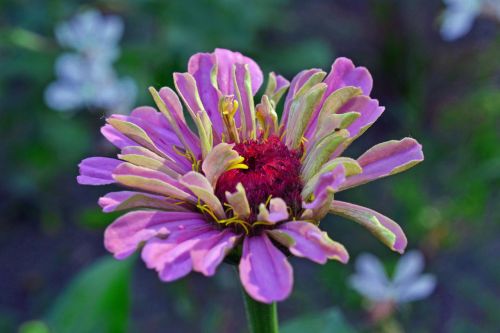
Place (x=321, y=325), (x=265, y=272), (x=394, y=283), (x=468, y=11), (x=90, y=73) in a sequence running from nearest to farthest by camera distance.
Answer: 1. (x=265, y=272)
2. (x=321, y=325)
3. (x=394, y=283)
4. (x=468, y=11)
5. (x=90, y=73)

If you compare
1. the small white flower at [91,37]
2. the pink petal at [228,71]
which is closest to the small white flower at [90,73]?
the small white flower at [91,37]

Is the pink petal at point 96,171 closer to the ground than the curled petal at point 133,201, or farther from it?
farther from it

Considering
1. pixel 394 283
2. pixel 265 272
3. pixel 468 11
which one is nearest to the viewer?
pixel 265 272

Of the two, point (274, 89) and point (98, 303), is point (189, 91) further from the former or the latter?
point (98, 303)

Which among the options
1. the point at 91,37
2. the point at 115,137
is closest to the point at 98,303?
the point at 115,137

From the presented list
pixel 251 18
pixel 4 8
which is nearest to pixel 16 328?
pixel 4 8

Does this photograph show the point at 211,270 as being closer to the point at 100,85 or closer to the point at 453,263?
the point at 100,85

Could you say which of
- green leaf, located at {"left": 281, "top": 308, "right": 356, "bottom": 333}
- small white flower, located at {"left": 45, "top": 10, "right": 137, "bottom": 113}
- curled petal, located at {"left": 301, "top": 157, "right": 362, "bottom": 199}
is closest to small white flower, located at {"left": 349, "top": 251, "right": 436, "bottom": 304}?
green leaf, located at {"left": 281, "top": 308, "right": 356, "bottom": 333}

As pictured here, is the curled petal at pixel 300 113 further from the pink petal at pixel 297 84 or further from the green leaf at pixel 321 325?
the green leaf at pixel 321 325
